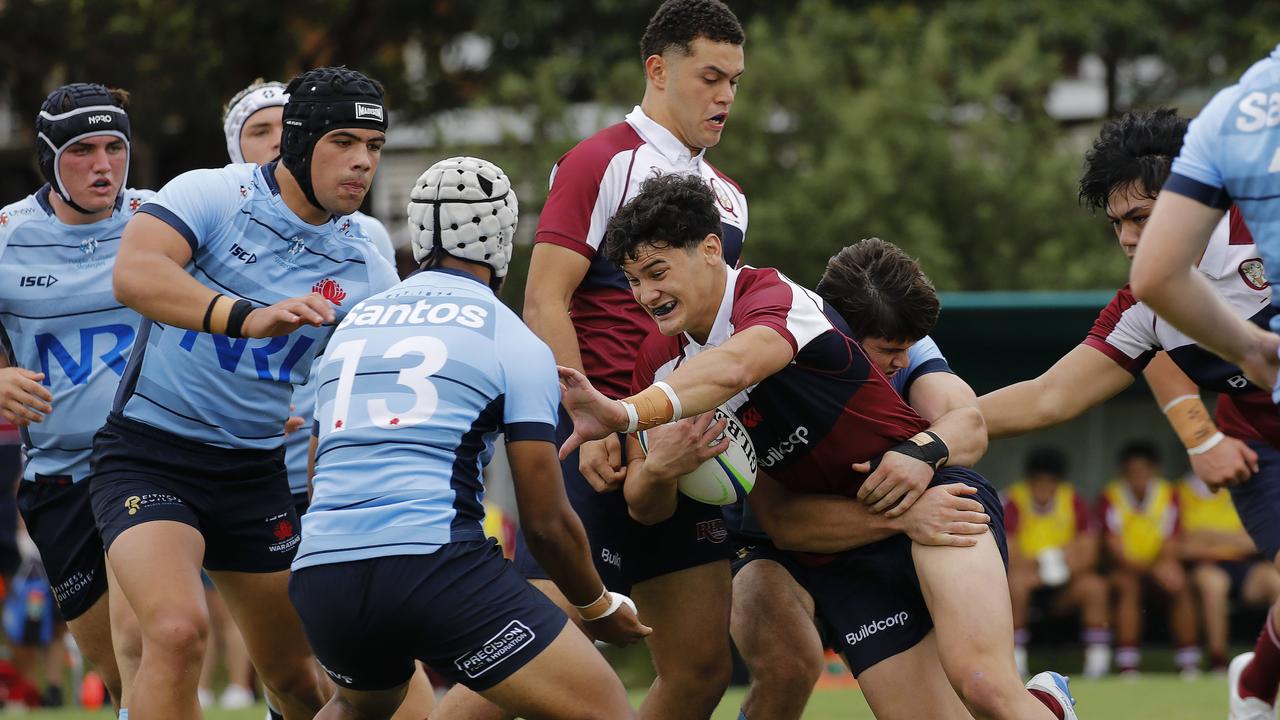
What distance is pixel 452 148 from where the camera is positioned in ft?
63.4

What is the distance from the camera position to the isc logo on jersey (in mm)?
4402

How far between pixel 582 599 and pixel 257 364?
1.74 m

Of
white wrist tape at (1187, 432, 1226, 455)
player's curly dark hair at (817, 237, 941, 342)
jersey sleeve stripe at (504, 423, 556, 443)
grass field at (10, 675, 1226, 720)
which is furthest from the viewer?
grass field at (10, 675, 1226, 720)

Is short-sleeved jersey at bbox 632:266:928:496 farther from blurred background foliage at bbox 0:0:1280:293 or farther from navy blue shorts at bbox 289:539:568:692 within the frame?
blurred background foliage at bbox 0:0:1280:293

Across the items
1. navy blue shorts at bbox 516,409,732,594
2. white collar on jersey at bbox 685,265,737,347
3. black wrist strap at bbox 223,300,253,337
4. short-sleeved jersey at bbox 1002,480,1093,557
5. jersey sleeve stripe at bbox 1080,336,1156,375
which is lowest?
short-sleeved jersey at bbox 1002,480,1093,557

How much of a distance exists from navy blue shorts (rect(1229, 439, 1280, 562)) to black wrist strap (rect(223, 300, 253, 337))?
439 centimetres

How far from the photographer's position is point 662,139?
5832 mm

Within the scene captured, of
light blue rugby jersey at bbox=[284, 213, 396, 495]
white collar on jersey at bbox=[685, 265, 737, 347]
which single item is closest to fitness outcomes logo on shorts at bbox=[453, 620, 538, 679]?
white collar on jersey at bbox=[685, 265, 737, 347]

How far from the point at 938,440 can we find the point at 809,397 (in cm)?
51

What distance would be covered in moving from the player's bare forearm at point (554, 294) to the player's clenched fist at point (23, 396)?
1948 millimetres

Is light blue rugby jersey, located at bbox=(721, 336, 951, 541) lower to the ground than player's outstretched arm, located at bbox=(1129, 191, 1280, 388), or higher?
lower

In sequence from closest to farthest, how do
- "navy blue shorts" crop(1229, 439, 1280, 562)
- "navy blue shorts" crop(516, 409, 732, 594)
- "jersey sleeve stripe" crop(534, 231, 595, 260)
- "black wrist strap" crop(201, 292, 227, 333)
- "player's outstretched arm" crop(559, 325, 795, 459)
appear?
"player's outstretched arm" crop(559, 325, 795, 459)
"black wrist strap" crop(201, 292, 227, 333)
"jersey sleeve stripe" crop(534, 231, 595, 260)
"navy blue shorts" crop(516, 409, 732, 594)
"navy blue shorts" crop(1229, 439, 1280, 562)

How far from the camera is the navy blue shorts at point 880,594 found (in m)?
5.16

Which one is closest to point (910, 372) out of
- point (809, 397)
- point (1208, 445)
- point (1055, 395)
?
point (1055, 395)
